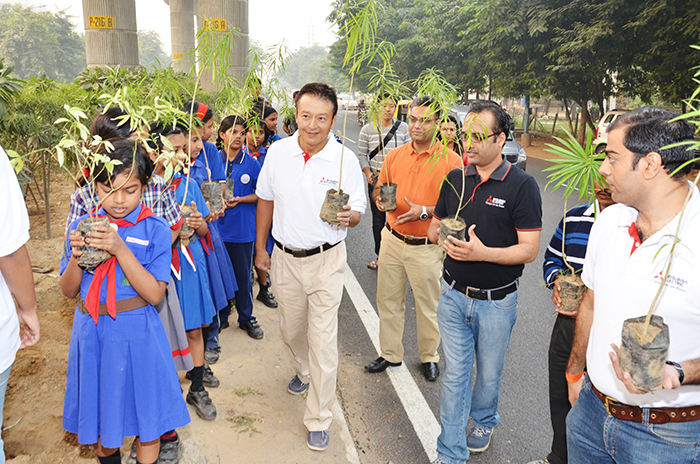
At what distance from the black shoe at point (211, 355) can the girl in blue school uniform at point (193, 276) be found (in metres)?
0.52

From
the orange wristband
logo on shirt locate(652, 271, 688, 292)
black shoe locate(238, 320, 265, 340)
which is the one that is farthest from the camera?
black shoe locate(238, 320, 265, 340)

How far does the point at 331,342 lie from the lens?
321cm

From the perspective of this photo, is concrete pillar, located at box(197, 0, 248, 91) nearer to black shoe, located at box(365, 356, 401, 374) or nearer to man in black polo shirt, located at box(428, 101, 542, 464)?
black shoe, located at box(365, 356, 401, 374)

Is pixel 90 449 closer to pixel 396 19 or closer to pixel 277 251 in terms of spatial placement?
pixel 277 251

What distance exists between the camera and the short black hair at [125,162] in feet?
7.53

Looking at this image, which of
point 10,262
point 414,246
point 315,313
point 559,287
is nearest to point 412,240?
point 414,246

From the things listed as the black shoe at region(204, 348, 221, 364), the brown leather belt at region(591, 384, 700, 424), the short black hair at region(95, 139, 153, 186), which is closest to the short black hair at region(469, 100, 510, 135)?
the brown leather belt at region(591, 384, 700, 424)

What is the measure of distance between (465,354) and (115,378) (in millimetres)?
1846

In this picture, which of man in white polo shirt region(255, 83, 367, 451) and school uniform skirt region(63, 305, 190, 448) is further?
man in white polo shirt region(255, 83, 367, 451)

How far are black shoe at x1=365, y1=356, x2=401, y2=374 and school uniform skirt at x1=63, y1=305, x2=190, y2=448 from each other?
1.89 metres

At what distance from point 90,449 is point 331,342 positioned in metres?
1.50

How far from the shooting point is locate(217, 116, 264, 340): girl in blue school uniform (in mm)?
4410

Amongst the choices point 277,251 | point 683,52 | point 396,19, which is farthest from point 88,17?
point 396,19

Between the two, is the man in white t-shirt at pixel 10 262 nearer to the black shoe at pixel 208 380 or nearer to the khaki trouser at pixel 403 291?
the black shoe at pixel 208 380
